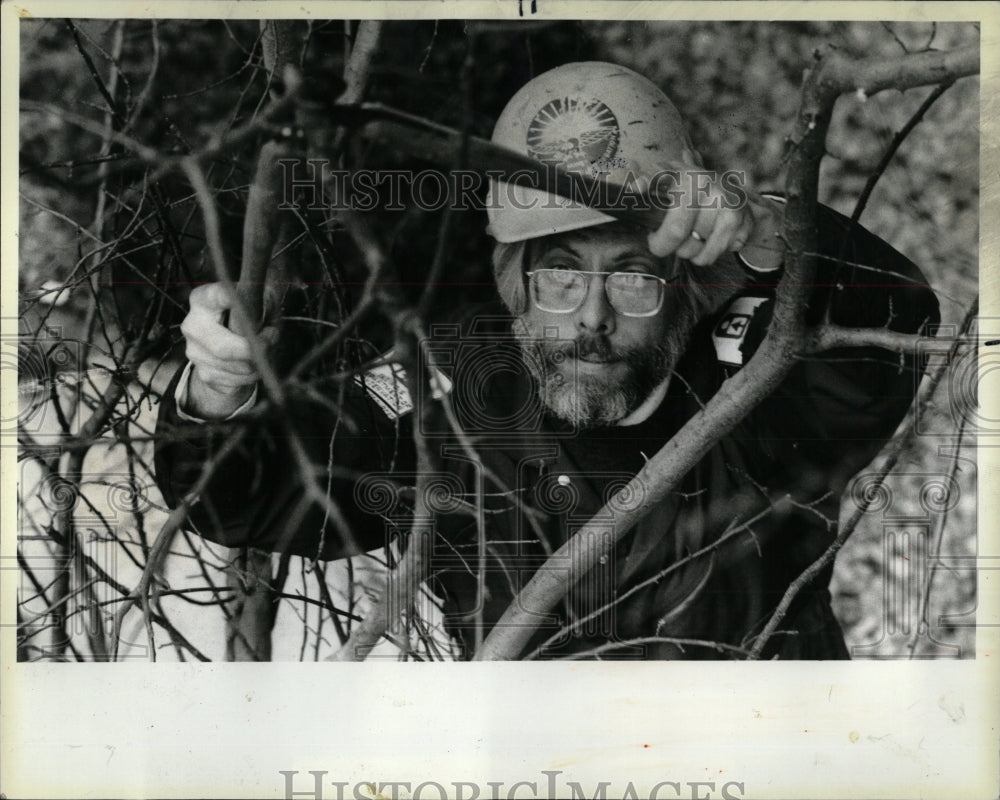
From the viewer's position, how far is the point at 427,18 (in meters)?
3.14

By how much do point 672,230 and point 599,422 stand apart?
58 centimetres

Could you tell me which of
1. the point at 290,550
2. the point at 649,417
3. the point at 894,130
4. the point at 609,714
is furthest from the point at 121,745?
the point at 894,130

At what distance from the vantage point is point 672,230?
3115mm

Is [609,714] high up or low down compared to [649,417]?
down

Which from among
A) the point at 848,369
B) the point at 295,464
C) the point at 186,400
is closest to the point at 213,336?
the point at 186,400

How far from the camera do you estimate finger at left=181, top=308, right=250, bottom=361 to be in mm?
3104

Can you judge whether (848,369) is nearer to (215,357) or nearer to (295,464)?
(295,464)

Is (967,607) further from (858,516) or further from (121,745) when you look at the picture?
(121,745)

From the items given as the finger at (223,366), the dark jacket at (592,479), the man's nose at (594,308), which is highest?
the man's nose at (594,308)

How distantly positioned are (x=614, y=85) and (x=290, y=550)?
1.61 meters

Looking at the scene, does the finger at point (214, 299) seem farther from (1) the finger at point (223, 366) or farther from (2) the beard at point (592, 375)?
(2) the beard at point (592, 375)

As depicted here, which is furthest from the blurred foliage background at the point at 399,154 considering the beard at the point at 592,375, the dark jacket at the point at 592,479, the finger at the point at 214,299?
the beard at the point at 592,375

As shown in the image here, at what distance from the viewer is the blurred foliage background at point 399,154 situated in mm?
3121

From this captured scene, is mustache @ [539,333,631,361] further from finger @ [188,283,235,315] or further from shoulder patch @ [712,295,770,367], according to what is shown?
finger @ [188,283,235,315]
